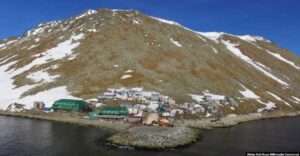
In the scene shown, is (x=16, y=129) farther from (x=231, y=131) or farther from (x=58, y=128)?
(x=231, y=131)

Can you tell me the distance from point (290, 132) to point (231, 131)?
46.7 feet

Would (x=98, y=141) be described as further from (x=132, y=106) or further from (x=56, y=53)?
(x=56, y=53)

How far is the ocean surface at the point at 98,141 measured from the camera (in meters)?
58.6

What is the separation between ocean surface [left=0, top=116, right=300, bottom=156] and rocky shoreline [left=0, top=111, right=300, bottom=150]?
2466mm

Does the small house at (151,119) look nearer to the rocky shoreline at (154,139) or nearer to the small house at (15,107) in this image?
the rocky shoreline at (154,139)

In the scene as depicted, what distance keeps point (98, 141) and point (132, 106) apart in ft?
124

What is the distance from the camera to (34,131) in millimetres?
77188

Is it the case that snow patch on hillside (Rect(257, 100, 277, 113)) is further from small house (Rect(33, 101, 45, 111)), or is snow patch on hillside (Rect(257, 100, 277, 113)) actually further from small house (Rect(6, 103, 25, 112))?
small house (Rect(6, 103, 25, 112))

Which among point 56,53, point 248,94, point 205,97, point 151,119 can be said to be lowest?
point 151,119

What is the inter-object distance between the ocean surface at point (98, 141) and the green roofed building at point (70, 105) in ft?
38.8

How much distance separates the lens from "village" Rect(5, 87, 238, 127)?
98.7 metres

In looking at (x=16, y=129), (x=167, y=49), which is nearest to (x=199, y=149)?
(x=16, y=129)

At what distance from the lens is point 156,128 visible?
250ft

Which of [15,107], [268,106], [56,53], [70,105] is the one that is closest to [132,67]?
[70,105]
